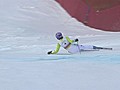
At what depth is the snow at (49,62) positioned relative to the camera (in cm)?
246

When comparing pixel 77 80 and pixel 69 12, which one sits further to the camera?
pixel 69 12

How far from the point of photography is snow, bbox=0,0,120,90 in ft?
8.09

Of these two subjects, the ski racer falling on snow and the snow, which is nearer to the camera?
the snow

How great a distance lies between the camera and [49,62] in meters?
3.41

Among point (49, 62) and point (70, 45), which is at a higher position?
point (70, 45)

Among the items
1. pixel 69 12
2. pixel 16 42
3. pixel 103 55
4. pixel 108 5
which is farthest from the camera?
pixel 69 12

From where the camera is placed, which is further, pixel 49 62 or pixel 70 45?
pixel 70 45

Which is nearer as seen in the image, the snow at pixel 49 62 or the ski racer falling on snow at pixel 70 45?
the snow at pixel 49 62

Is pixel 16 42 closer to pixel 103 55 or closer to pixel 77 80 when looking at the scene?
pixel 103 55

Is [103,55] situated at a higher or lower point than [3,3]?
lower

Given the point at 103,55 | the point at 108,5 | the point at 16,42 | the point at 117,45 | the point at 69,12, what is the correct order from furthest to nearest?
the point at 69,12 < the point at 108,5 < the point at 16,42 < the point at 117,45 < the point at 103,55

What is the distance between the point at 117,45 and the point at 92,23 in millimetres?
2546

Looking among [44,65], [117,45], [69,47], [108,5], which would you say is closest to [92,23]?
[108,5]

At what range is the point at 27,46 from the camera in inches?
198
